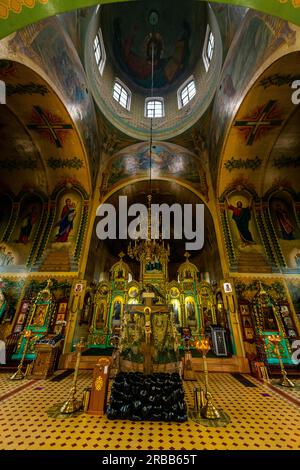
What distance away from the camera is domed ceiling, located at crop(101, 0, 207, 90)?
11.6 meters

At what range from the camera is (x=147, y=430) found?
3.43 metres

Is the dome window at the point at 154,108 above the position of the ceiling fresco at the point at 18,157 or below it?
above

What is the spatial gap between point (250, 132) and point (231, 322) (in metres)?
8.64

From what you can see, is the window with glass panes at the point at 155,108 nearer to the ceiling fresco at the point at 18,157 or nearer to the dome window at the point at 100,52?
the dome window at the point at 100,52

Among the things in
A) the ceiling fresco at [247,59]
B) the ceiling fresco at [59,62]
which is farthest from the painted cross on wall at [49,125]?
the ceiling fresco at [247,59]

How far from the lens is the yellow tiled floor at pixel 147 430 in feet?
9.91

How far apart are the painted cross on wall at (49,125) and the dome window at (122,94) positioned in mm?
5654

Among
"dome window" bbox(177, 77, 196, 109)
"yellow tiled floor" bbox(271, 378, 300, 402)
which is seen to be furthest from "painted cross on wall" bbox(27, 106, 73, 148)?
"yellow tiled floor" bbox(271, 378, 300, 402)

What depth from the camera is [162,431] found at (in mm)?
3395

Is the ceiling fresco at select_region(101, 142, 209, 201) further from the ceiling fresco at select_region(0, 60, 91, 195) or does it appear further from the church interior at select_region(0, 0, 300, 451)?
the ceiling fresco at select_region(0, 60, 91, 195)

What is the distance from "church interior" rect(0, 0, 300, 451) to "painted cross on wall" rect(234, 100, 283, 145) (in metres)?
0.07

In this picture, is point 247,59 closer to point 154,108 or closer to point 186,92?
point 186,92

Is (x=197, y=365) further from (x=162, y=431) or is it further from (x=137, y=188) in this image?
(x=137, y=188)

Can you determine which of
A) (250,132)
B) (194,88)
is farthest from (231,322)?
(194,88)
